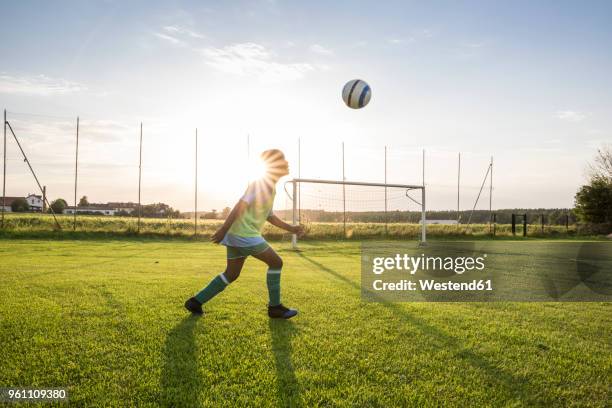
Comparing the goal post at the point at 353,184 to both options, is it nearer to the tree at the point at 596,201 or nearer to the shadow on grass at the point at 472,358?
the shadow on grass at the point at 472,358

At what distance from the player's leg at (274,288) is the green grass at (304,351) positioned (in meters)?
0.16

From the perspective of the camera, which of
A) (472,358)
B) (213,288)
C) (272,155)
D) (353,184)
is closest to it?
(472,358)

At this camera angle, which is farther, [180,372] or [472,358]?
[472,358]

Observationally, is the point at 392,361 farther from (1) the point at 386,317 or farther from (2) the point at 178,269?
(2) the point at 178,269

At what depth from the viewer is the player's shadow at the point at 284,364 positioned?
118 inches

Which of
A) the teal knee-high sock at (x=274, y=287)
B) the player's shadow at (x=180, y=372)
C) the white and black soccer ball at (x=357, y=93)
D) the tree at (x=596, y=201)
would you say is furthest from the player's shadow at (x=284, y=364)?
the tree at (x=596, y=201)

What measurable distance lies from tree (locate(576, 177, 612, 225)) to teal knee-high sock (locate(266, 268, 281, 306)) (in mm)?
47239

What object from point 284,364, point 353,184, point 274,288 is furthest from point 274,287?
point 353,184

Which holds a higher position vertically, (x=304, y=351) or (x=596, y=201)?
(x=596, y=201)

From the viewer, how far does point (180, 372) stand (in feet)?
11.2

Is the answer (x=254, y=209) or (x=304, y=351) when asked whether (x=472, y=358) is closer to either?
(x=304, y=351)

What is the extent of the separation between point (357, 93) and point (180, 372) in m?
Result: 11.5

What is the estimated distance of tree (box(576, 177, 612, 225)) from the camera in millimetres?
43719

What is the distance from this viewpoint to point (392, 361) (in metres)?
3.75
